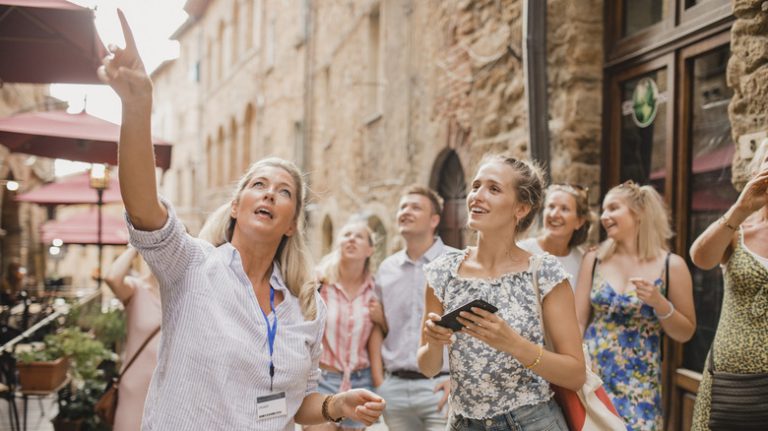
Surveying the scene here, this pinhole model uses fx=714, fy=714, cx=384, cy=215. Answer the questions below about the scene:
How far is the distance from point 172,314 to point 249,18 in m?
19.3

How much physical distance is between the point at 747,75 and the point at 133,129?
3.08 meters

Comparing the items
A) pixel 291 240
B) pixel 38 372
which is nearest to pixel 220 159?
pixel 38 372

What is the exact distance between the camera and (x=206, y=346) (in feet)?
6.71

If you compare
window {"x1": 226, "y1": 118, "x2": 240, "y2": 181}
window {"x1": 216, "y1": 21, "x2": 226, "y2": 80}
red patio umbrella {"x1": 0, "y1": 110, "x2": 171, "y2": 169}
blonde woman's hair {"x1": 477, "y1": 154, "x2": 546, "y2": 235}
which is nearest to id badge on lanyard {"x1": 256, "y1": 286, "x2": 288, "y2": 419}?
blonde woman's hair {"x1": 477, "y1": 154, "x2": 546, "y2": 235}

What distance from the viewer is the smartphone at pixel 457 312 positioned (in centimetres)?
221

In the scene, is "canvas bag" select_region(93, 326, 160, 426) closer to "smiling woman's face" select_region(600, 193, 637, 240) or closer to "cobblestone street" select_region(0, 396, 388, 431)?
"cobblestone street" select_region(0, 396, 388, 431)

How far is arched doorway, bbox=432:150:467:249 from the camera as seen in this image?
7944mm

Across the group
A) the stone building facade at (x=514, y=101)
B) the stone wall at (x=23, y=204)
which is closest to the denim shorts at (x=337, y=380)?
the stone building facade at (x=514, y=101)

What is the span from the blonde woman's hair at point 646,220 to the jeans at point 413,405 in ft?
4.00

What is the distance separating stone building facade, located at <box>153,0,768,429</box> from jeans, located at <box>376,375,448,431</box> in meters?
1.21

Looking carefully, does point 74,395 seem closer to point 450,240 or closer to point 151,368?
point 151,368

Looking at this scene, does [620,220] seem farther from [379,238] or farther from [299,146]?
[299,146]

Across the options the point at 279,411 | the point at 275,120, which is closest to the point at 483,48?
the point at 279,411

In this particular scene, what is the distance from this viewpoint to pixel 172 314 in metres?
2.10
